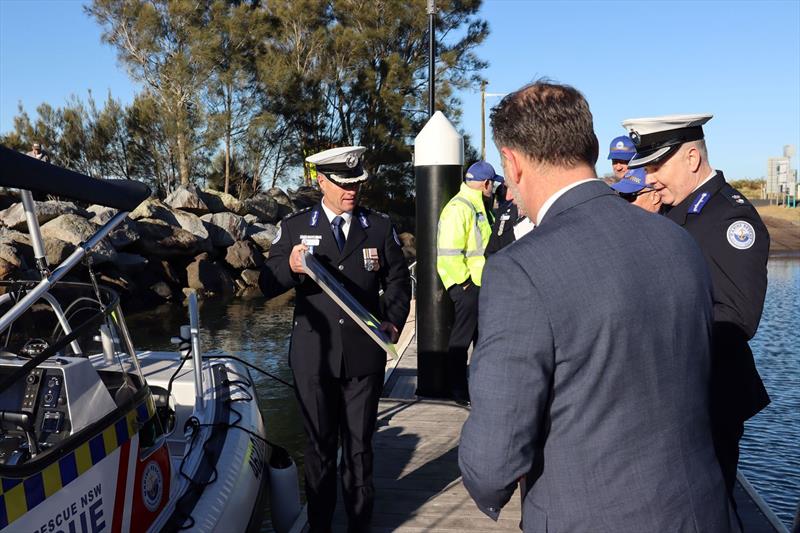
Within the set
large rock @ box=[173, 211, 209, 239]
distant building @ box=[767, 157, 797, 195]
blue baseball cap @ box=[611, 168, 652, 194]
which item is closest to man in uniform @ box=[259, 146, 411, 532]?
blue baseball cap @ box=[611, 168, 652, 194]

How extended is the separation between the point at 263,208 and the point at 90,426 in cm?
2631

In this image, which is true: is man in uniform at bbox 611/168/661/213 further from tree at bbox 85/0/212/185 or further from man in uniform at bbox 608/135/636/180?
tree at bbox 85/0/212/185

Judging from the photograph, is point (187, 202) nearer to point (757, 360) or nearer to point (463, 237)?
point (757, 360)

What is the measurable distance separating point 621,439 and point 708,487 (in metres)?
0.29

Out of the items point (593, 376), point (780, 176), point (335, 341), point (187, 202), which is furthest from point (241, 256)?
point (780, 176)

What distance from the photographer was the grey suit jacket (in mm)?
1548

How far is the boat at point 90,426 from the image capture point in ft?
8.29

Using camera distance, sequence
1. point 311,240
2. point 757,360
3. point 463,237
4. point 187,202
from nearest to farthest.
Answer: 1. point 311,240
2. point 463,237
3. point 757,360
4. point 187,202

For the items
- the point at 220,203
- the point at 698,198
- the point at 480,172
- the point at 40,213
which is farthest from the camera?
the point at 220,203

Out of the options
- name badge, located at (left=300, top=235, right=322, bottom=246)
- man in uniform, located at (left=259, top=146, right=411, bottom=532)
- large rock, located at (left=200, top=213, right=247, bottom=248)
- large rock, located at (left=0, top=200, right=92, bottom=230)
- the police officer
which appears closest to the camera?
man in uniform, located at (left=259, top=146, right=411, bottom=532)

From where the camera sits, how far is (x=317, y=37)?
34.0 m

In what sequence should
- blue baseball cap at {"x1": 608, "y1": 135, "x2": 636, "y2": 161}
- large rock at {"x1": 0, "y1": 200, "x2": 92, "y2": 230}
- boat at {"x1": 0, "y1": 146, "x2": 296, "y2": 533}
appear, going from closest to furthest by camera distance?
boat at {"x1": 0, "y1": 146, "x2": 296, "y2": 533}
blue baseball cap at {"x1": 608, "y1": 135, "x2": 636, "y2": 161}
large rock at {"x1": 0, "y1": 200, "x2": 92, "y2": 230}

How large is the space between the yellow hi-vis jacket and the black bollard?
30 cm

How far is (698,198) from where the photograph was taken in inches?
118
